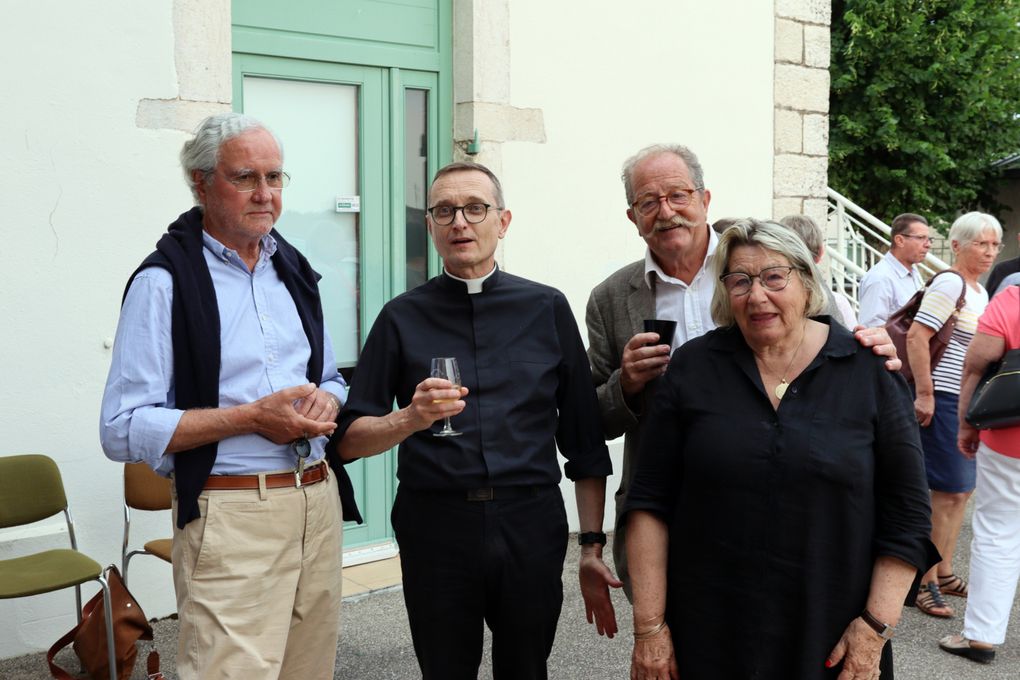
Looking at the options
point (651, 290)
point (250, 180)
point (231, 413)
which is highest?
point (250, 180)

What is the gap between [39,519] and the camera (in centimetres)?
426

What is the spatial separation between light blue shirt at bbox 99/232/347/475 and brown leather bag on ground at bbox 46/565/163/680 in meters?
1.52

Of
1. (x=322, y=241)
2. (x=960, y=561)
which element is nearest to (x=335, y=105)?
(x=322, y=241)

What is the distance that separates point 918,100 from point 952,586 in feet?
48.0

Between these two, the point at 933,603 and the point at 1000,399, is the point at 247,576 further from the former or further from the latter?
the point at 933,603

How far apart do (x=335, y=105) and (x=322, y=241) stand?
28.9 inches

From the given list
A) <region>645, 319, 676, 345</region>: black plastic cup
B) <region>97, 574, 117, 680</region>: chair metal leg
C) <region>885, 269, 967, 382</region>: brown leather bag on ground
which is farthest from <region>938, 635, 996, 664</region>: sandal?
<region>97, 574, 117, 680</region>: chair metal leg

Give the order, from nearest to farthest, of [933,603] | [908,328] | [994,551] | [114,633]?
[114,633] → [994,551] → [933,603] → [908,328]

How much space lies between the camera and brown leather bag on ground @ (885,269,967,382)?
5.52 meters

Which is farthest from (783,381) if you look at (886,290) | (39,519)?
(886,290)

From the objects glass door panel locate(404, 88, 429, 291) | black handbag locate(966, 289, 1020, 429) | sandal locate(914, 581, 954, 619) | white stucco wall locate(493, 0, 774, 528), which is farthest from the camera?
white stucco wall locate(493, 0, 774, 528)

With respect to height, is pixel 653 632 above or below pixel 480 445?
below

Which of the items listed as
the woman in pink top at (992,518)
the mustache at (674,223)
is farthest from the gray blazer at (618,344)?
the woman in pink top at (992,518)

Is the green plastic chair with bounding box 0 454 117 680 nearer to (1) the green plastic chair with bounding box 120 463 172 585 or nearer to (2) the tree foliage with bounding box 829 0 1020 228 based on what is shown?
(1) the green plastic chair with bounding box 120 463 172 585
